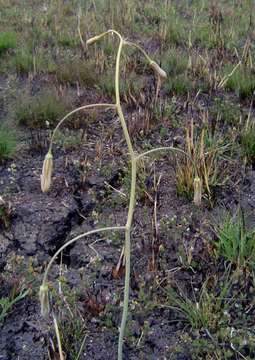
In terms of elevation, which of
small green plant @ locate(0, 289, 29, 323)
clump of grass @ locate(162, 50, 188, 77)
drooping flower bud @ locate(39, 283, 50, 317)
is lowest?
small green plant @ locate(0, 289, 29, 323)

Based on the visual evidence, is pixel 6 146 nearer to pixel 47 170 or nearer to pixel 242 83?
pixel 47 170

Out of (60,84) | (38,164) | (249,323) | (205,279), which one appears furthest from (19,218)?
(60,84)

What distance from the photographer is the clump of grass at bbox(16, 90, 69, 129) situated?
144 inches

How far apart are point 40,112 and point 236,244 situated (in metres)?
1.87

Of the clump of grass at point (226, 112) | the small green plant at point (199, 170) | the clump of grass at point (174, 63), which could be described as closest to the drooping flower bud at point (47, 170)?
the small green plant at point (199, 170)

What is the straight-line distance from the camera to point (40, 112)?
368 centimetres

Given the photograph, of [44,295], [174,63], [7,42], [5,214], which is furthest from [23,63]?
[44,295]

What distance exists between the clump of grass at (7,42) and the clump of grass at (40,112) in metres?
1.28

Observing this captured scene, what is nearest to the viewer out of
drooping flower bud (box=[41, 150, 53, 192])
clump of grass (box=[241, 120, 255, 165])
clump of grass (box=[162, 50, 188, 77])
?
drooping flower bud (box=[41, 150, 53, 192])

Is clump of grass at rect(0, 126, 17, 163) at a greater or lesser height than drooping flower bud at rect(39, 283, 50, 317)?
lesser

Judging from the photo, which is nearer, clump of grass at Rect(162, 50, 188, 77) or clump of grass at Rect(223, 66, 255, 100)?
clump of grass at Rect(223, 66, 255, 100)

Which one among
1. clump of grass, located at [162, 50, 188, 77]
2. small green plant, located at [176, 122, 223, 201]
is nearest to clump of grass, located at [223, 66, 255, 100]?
clump of grass, located at [162, 50, 188, 77]

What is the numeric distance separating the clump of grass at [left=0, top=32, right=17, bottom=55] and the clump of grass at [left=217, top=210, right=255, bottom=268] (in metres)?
3.15

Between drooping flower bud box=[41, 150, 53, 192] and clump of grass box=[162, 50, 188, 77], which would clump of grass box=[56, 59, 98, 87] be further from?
drooping flower bud box=[41, 150, 53, 192]
